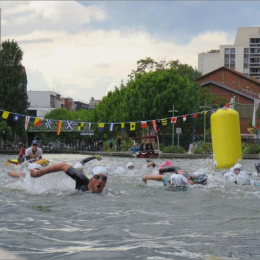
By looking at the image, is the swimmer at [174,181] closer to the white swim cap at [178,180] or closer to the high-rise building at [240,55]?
the white swim cap at [178,180]

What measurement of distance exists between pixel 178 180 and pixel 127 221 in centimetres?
470

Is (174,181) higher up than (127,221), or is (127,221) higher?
(174,181)

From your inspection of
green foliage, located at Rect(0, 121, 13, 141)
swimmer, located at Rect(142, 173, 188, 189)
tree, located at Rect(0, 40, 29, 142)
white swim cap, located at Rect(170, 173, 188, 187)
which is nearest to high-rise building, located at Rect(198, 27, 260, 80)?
tree, located at Rect(0, 40, 29, 142)

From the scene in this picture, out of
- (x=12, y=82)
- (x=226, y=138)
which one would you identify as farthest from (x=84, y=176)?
(x=12, y=82)

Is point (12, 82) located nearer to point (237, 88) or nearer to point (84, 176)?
point (237, 88)

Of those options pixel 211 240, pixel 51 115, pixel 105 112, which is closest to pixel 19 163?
pixel 211 240

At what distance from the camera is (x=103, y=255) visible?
21.2ft

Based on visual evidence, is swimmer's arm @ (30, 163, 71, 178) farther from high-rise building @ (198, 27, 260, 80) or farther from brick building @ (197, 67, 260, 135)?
high-rise building @ (198, 27, 260, 80)

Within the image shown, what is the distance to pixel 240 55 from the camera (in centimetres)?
13900

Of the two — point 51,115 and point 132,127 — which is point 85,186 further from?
point 51,115

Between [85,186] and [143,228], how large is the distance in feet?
14.6

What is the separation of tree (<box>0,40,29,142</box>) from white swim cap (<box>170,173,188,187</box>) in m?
65.2

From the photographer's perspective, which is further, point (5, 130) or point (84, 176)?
point (5, 130)

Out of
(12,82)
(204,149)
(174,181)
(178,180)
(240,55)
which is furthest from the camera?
(240,55)
